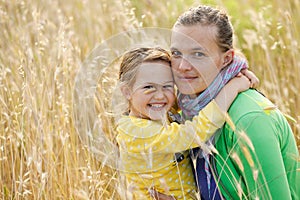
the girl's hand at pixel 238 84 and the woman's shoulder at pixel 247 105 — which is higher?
the girl's hand at pixel 238 84

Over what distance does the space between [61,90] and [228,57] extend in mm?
1492

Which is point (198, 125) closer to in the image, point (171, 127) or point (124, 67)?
point (171, 127)

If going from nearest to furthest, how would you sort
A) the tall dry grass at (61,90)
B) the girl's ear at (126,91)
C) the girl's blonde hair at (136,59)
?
the girl's blonde hair at (136,59), the girl's ear at (126,91), the tall dry grass at (61,90)

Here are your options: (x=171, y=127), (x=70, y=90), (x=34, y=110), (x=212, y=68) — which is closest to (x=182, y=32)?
(x=212, y=68)

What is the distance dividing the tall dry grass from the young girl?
0.20 m

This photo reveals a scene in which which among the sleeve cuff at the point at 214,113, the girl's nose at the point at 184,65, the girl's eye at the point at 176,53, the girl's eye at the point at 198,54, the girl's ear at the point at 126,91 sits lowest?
the sleeve cuff at the point at 214,113

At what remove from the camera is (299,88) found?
391 cm

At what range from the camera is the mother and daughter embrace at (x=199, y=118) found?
262 centimetres

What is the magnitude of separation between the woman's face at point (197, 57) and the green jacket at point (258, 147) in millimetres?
184

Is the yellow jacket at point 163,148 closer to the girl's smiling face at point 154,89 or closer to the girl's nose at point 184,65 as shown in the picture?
the girl's smiling face at point 154,89

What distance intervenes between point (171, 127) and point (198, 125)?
14 cm

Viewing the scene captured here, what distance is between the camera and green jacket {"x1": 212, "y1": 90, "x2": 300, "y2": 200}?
2564 millimetres

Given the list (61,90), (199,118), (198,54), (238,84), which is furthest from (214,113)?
(61,90)

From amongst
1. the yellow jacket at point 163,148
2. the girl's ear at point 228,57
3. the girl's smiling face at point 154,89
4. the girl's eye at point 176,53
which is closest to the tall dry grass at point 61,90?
the yellow jacket at point 163,148
